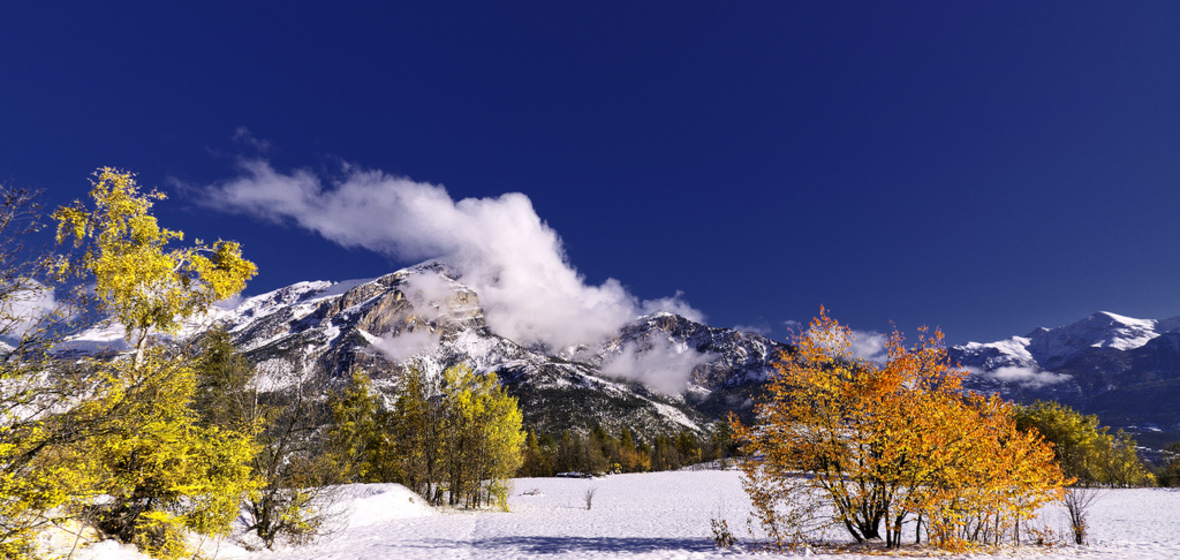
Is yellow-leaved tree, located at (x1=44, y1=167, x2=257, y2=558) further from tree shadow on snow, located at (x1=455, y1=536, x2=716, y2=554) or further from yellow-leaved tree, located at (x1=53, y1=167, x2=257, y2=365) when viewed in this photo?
tree shadow on snow, located at (x1=455, y1=536, x2=716, y2=554)

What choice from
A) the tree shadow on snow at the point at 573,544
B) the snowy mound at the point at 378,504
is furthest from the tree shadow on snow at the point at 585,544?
the snowy mound at the point at 378,504

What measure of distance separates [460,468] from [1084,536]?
29645mm

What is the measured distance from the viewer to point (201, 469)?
36.7ft

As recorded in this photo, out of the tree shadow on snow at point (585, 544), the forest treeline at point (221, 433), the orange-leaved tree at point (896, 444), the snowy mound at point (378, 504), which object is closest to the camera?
the forest treeline at point (221, 433)

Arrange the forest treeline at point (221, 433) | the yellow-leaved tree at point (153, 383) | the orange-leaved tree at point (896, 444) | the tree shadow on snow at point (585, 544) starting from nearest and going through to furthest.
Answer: the forest treeline at point (221, 433)
the yellow-leaved tree at point (153, 383)
the orange-leaved tree at point (896, 444)
the tree shadow on snow at point (585, 544)

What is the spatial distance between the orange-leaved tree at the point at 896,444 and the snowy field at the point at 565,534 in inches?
65.3

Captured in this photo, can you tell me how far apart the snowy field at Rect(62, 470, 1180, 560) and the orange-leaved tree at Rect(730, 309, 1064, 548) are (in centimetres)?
166

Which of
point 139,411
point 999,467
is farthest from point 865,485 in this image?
point 139,411

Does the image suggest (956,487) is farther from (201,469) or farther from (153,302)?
(153,302)

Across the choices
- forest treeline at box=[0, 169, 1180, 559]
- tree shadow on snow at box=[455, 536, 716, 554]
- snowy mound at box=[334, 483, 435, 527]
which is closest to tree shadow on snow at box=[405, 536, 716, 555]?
tree shadow on snow at box=[455, 536, 716, 554]

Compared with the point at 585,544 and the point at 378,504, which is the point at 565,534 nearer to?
the point at 585,544

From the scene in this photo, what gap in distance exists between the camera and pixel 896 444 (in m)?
13.2

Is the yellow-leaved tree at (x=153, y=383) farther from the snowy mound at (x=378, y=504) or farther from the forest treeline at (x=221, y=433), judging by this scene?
the snowy mound at (x=378, y=504)

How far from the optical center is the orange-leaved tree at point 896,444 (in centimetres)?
1312
